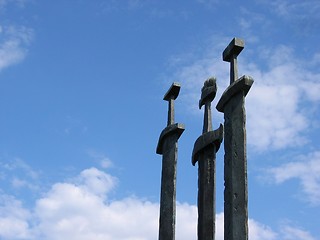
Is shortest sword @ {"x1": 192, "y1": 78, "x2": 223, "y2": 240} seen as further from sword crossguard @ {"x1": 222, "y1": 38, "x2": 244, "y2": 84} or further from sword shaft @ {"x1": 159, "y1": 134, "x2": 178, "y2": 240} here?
sword crossguard @ {"x1": 222, "y1": 38, "x2": 244, "y2": 84}

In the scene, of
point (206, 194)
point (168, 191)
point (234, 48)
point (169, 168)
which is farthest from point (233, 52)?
point (168, 191)

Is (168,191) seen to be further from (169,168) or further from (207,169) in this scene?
(207,169)

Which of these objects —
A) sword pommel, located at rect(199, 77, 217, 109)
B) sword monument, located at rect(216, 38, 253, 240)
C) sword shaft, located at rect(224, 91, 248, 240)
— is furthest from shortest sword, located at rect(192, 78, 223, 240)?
sword shaft, located at rect(224, 91, 248, 240)

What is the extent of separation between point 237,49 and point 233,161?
174 centimetres

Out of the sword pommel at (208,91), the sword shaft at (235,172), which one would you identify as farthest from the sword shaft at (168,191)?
the sword shaft at (235,172)

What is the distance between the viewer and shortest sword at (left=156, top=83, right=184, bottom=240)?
33.8ft

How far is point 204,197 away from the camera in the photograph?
9.49 meters

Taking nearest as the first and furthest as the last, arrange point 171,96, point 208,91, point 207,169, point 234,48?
point 234,48 < point 207,169 < point 208,91 < point 171,96

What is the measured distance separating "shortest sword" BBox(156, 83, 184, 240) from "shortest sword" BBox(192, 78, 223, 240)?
0.74 metres

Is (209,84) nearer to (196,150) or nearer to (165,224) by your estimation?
(196,150)

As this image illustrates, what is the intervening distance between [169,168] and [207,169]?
3.85ft

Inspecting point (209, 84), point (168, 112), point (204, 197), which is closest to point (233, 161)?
point (204, 197)

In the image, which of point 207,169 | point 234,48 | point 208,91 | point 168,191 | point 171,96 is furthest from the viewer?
point 171,96

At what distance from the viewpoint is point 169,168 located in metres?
10.7
